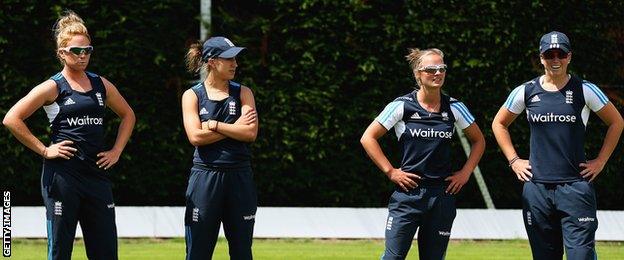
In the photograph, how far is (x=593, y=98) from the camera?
7.64m

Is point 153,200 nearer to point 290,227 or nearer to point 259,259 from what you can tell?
point 290,227

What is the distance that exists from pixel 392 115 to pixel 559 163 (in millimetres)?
1142

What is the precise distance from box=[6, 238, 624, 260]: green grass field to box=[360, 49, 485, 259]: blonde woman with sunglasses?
166 inches

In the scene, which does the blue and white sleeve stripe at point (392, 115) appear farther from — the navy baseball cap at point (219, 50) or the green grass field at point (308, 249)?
the green grass field at point (308, 249)

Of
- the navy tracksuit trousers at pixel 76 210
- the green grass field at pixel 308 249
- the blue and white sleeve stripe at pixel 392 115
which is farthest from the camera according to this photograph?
the green grass field at pixel 308 249

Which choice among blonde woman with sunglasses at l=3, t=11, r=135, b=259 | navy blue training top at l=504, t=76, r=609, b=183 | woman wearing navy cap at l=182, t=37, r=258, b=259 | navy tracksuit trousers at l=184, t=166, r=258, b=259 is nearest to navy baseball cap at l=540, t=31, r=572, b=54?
navy blue training top at l=504, t=76, r=609, b=183

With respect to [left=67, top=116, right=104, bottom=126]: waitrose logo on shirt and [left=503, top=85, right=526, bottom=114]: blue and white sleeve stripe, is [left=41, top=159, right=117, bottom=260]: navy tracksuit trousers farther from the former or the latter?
[left=503, top=85, right=526, bottom=114]: blue and white sleeve stripe

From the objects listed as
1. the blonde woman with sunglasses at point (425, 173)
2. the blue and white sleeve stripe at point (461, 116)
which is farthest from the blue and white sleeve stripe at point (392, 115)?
the blue and white sleeve stripe at point (461, 116)

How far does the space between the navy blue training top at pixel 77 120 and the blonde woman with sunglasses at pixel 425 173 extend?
6.45 feet

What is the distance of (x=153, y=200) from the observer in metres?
14.7

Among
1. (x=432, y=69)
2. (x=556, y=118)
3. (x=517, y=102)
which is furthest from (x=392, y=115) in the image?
(x=556, y=118)

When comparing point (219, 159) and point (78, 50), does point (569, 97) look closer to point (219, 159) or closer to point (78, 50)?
point (219, 159)

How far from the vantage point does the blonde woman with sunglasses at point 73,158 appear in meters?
7.52

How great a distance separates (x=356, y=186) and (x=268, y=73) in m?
1.82
